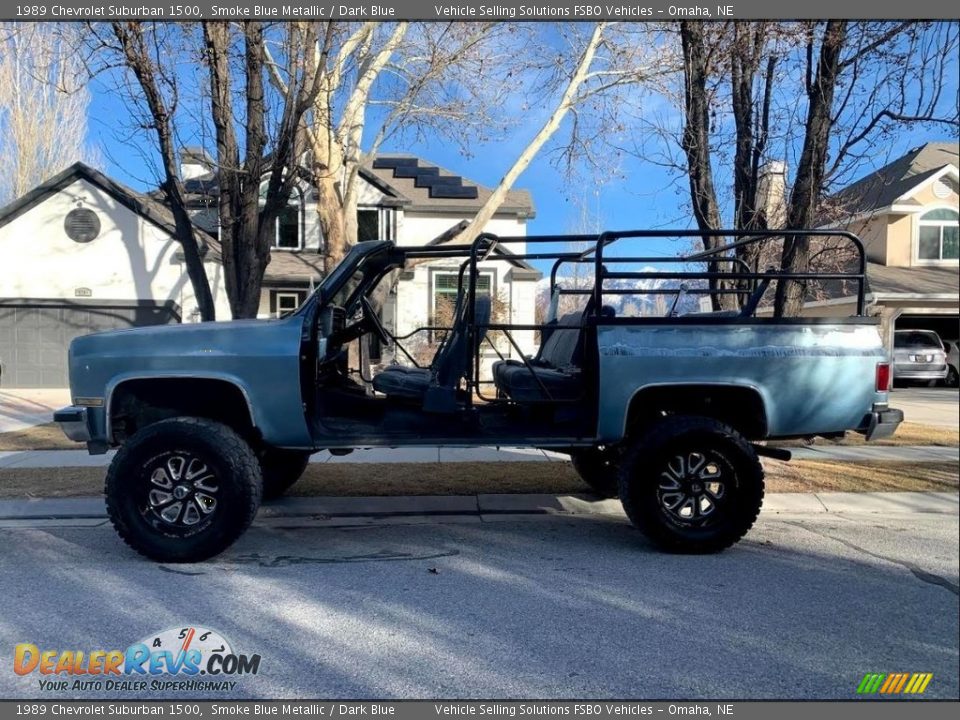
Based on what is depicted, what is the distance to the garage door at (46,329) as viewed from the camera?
14274 mm

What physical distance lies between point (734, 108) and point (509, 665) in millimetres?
6353

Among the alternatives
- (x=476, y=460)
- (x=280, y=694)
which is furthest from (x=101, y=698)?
(x=476, y=460)

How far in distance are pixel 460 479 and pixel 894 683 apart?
14.8 ft

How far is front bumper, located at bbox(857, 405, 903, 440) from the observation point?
15.8 feet

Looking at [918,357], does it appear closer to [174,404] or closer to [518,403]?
[518,403]

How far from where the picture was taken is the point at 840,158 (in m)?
6.86

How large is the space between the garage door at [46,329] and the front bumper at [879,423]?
14.6 metres

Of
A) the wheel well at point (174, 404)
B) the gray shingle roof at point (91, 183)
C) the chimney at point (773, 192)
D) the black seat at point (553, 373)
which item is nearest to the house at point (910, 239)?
the chimney at point (773, 192)

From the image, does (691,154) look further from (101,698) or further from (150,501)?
(101,698)

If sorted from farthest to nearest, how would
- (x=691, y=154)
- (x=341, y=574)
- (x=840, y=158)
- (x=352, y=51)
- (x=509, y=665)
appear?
1. (x=352, y=51)
2. (x=691, y=154)
3. (x=840, y=158)
4. (x=341, y=574)
5. (x=509, y=665)

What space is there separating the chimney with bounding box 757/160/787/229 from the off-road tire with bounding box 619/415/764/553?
3.80 m

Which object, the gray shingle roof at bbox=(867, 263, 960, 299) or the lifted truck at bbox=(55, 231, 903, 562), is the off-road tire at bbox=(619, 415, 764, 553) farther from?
the gray shingle roof at bbox=(867, 263, 960, 299)

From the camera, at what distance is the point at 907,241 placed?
1502cm

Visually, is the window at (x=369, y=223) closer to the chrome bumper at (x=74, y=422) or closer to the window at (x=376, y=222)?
the window at (x=376, y=222)
